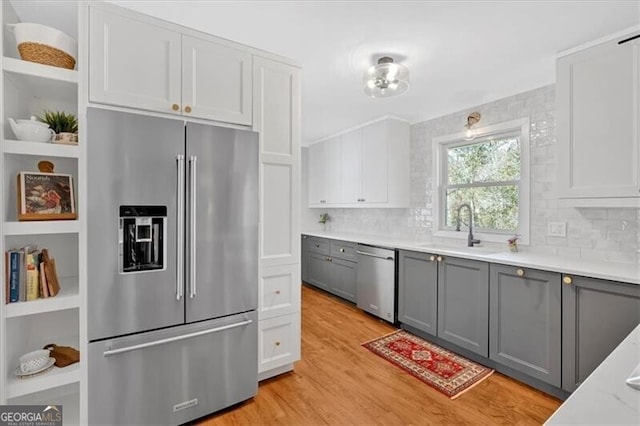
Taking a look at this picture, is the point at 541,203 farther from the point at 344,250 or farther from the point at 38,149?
the point at 38,149

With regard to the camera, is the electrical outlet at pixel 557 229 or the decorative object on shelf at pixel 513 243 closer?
the electrical outlet at pixel 557 229

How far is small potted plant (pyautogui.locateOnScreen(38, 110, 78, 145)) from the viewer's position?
1668mm

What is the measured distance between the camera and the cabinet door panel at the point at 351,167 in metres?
4.26

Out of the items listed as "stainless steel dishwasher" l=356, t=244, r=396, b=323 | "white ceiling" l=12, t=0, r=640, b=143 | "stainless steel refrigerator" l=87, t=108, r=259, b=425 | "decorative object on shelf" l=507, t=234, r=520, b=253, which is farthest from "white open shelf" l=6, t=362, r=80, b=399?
"decorative object on shelf" l=507, t=234, r=520, b=253

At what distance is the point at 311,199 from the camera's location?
5.46 m

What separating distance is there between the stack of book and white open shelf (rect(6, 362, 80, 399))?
0.40 metres

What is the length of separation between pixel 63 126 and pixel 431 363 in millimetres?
3156

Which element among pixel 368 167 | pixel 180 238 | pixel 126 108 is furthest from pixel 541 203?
pixel 126 108

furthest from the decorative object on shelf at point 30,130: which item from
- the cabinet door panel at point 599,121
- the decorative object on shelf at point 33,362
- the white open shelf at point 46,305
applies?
the cabinet door panel at point 599,121

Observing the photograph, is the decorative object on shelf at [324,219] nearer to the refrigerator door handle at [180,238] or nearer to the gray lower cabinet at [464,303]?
the gray lower cabinet at [464,303]

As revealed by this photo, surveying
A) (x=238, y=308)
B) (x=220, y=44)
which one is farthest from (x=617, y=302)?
(x=220, y=44)

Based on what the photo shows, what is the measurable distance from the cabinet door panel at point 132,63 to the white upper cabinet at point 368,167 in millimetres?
2629

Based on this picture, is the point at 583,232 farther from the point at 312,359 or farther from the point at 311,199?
the point at 311,199

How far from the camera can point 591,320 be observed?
74.8 inches
